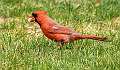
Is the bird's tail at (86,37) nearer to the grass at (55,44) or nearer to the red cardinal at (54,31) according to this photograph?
the red cardinal at (54,31)

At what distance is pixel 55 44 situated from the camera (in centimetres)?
836

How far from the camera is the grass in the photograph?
700 cm

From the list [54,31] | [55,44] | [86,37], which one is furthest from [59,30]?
[86,37]

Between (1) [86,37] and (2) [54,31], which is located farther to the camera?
(2) [54,31]

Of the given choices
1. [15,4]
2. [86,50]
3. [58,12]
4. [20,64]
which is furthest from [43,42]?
[15,4]

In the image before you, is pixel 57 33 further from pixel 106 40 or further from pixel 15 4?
pixel 15 4

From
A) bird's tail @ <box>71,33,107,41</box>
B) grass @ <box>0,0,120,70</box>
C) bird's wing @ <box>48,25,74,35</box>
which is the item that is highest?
bird's wing @ <box>48,25,74,35</box>

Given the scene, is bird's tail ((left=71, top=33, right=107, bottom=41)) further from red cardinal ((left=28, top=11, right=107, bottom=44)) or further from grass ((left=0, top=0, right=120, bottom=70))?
grass ((left=0, top=0, right=120, bottom=70))

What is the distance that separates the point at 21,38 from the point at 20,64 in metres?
1.82

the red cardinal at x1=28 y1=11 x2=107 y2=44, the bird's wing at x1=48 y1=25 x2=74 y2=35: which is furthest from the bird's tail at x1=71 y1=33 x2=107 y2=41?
the bird's wing at x1=48 y1=25 x2=74 y2=35

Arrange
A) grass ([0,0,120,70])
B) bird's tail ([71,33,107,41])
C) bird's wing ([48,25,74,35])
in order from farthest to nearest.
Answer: bird's wing ([48,25,74,35]), bird's tail ([71,33,107,41]), grass ([0,0,120,70])

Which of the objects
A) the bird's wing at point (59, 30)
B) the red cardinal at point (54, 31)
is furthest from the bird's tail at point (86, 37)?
the bird's wing at point (59, 30)

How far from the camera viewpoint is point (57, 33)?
8.12 meters

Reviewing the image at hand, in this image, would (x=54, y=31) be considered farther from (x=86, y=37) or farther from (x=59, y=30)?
(x=86, y=37)
